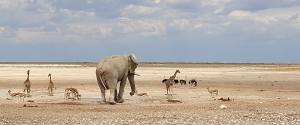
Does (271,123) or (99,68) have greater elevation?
(99,68)

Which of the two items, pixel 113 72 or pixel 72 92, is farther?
pixel 72 92

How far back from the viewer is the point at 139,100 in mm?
26109

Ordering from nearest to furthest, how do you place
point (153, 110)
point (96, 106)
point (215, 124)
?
point (215, 124), point (153, 110), point (96, 106)

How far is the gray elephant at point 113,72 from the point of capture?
2480 cm

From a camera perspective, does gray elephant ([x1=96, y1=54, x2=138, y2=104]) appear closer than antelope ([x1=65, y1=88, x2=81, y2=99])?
Yes

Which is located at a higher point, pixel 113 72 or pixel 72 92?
pixel 113 72

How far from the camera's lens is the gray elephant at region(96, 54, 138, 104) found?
81.4ft

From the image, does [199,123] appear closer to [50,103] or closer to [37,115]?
[37,115]

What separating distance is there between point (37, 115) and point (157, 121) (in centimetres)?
452

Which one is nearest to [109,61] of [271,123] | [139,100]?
[139,100]

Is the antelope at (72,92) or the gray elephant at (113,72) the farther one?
the antelope at (72,92)

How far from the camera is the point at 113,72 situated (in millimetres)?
24906

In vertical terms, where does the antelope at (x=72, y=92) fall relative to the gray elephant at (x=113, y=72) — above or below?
below

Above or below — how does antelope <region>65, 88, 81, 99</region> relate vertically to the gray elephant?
below
